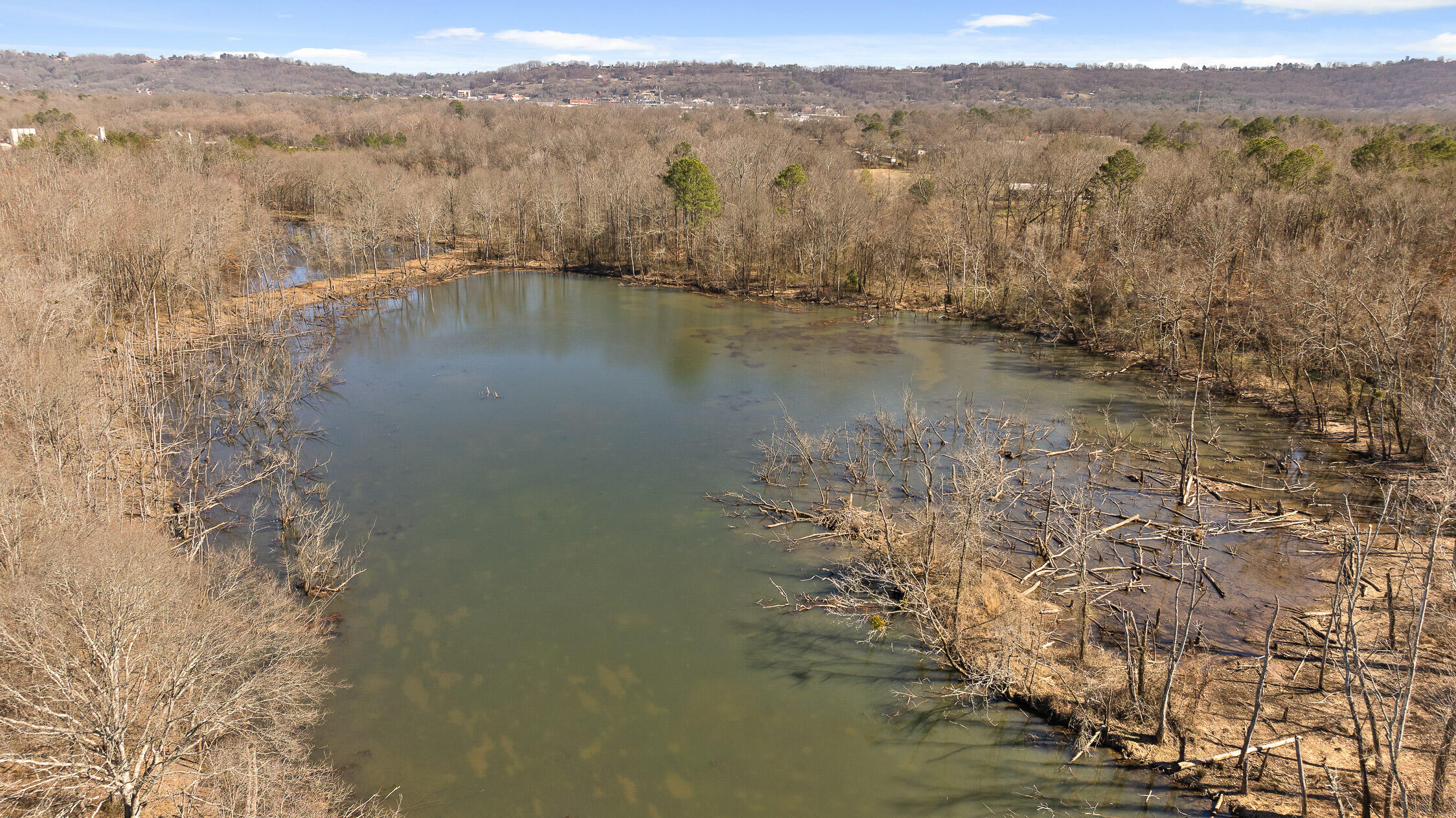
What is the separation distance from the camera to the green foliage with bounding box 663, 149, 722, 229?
47.2 meters

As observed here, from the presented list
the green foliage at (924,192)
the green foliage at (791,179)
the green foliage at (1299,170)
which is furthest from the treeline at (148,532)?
the green foliage at (1299,170)

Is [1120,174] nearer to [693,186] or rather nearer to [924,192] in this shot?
[924,192]

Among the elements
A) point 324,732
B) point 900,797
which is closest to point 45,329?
point 324,732

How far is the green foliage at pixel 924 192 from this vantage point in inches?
1992

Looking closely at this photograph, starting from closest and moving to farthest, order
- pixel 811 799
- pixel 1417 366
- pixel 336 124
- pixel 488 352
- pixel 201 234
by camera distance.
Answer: pixel 811 799
pixel 1417 366
pixel 201 234
pixel 488 352
pixel 336 124

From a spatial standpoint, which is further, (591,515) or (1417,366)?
(1417,366)

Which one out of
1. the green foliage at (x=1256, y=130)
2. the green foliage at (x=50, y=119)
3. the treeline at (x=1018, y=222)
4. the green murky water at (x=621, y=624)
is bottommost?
the green murky water at (x=621, y=624)

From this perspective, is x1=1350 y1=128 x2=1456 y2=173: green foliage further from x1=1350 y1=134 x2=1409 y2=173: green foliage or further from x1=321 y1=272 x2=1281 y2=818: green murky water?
x1=321 y1=272 x2=1281 y2=818: green murky water

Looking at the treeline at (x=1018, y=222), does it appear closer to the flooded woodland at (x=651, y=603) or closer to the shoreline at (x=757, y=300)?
the shoreline at (x=757, y=300)

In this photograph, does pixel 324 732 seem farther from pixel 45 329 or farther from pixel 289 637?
pixel 45 329

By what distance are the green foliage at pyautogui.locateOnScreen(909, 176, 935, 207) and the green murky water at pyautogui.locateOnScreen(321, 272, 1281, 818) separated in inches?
792

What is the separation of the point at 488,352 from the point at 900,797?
29.4 m

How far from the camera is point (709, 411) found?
2950 cm

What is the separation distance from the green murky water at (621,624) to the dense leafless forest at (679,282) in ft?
4.81
